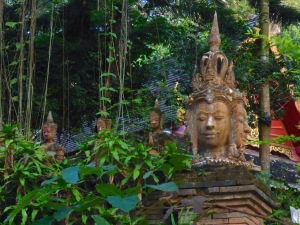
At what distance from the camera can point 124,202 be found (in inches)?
108

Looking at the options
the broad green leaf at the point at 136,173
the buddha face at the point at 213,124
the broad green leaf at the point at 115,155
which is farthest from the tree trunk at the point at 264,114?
the broad green leaf at the point at 136,173

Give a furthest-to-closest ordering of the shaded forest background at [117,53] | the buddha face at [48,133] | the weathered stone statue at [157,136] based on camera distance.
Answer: the shaded forest background at [117,53] < the buddha face at [48,133] < the weathered stone statue at [157,136]

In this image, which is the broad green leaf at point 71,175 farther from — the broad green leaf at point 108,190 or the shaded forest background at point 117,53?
the shaded forest background at point 117,53

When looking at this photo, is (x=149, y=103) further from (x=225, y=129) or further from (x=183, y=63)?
(x=225, y=129)

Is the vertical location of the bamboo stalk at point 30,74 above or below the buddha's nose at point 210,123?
above

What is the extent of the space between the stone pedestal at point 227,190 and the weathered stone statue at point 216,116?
0.29 m

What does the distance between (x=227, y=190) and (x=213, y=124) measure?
740 millimetres

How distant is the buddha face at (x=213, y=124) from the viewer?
6383 millimetres

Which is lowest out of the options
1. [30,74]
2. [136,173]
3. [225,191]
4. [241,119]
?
[225,191]

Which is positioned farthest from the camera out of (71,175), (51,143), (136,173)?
(51,143)

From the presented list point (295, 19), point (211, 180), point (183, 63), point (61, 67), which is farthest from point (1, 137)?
point (295, 19)

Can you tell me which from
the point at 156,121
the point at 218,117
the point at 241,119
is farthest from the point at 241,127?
the point at 156,121

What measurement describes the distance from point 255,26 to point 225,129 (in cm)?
681

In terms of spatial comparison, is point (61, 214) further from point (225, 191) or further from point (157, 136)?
point (157, 136)
